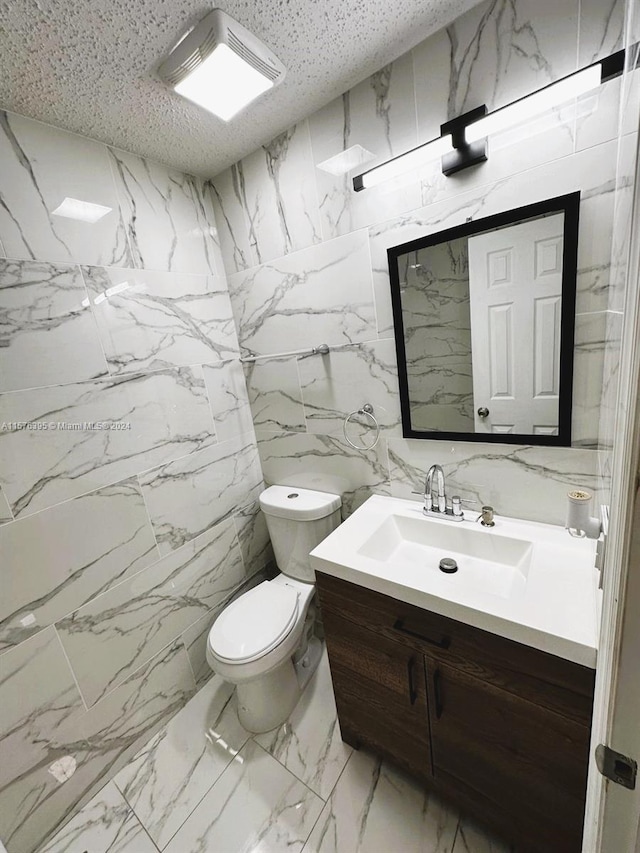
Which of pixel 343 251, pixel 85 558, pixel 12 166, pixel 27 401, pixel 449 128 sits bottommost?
pixel 85 558

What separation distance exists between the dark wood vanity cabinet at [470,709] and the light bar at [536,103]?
138 centimetres

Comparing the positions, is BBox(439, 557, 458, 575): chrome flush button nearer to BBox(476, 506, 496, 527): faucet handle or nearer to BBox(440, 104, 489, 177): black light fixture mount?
BBox(476, 506, 496, 527): faucet handle

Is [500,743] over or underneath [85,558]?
underneath

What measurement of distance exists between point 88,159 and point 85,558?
1.48 m

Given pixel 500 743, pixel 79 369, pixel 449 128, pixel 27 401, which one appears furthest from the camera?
pixel 79 369

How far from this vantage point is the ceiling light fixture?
918 millimetres

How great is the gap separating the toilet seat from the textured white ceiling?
1.93 m

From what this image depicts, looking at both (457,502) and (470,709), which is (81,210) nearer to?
(457,502)

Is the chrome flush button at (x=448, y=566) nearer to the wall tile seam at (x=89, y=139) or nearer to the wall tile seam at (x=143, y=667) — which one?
the wall tile seam at (x=143, y=667)

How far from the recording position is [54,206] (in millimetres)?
1207

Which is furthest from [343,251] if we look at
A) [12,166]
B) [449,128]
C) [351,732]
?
[351,732]

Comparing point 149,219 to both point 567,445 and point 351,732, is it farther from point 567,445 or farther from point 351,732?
point 351,732

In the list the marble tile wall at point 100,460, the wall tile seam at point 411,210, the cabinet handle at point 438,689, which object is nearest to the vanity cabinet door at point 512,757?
the cabinet handle at point 438,689

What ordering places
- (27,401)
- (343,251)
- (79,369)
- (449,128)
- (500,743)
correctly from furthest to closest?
(343,251) → (79,369) → (27,401) → (449,128) → (500,743)
